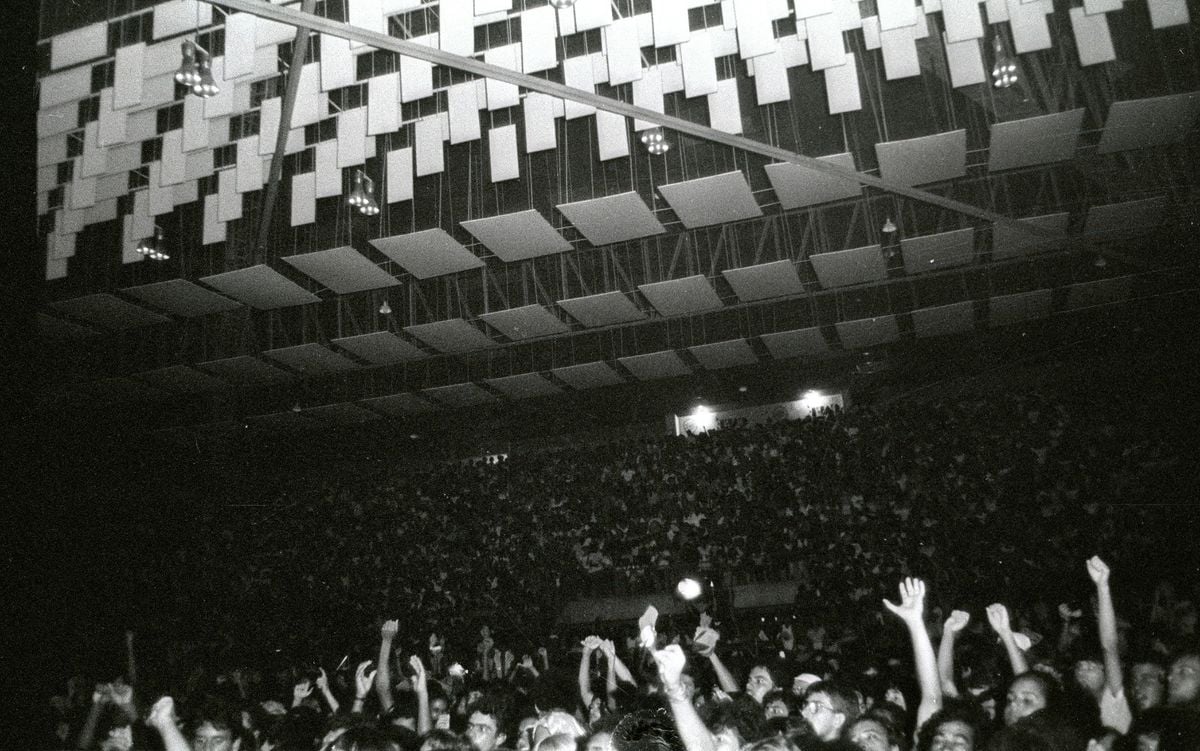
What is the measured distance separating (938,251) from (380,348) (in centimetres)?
753

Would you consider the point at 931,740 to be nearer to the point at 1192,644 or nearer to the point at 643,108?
the point at 1192,644

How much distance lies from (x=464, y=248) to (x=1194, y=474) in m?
9.30

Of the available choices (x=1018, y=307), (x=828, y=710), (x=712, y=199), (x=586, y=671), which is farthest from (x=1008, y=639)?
(x=1018, y=307)

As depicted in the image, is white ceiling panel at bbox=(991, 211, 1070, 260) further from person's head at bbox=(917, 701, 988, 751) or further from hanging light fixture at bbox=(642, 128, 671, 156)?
person's head at bbox=(917, 701, 988, 751)

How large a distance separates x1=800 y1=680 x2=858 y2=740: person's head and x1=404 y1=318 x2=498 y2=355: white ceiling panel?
807 centimetres

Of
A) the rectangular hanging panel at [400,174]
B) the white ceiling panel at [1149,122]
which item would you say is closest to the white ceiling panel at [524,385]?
the rectangular hanging panel at [400,174]

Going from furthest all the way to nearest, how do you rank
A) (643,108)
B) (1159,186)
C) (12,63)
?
(1159,186) → (643,108) → (12,63)

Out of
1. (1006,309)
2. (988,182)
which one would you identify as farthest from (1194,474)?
(988,182)

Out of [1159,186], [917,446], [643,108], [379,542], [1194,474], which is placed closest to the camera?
[643,108]

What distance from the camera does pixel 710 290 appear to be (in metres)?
10.5

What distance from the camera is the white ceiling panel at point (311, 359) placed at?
1177 centimetres

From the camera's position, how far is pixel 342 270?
376 inches

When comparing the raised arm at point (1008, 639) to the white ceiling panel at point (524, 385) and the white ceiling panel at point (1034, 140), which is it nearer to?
the white ceiling panel at point (1034, 140)

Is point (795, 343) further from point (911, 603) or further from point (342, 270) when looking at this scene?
point (911, 603)
